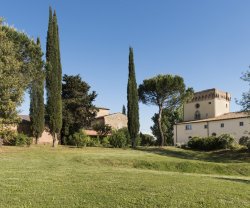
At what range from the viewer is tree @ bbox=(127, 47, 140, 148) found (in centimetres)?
3994

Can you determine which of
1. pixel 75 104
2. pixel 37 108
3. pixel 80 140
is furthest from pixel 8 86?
pixel 75 104

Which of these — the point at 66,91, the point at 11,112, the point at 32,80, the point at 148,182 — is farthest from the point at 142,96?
the point at 148,182

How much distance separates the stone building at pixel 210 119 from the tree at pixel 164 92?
9.74 meters

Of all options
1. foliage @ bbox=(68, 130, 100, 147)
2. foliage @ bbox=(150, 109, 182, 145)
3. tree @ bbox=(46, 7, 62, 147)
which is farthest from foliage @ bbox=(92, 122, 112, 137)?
foliage @ bbox=(150, 109, 182, 145)

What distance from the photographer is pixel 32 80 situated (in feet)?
105

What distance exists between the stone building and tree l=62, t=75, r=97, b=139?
21.8 m

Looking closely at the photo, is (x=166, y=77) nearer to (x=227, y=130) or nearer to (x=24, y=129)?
(x=227, y=130)

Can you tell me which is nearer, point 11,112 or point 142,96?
point 11,112

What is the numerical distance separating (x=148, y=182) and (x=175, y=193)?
174cm

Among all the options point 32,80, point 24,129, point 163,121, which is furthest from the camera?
point 163,121

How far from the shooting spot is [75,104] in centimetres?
4072

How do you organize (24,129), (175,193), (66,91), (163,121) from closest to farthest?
1. (175,193)
2. (24,129)
3. (66,91)
4. (163,121)

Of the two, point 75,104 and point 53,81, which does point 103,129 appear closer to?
point 75,104

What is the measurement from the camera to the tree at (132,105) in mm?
39938
